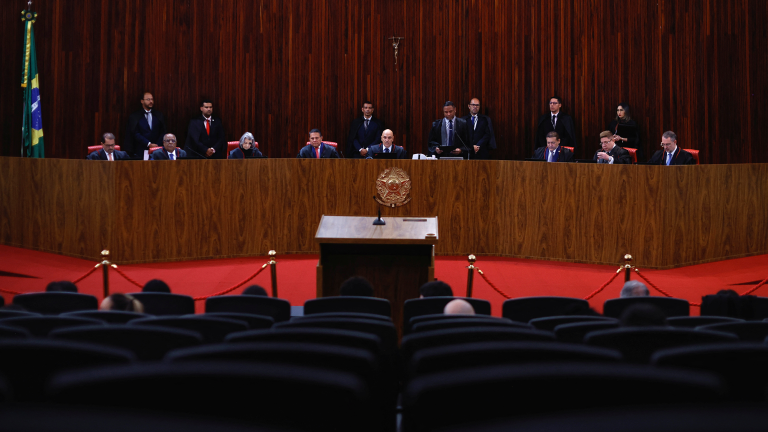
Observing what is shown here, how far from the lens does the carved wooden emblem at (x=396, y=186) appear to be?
28.7 ft

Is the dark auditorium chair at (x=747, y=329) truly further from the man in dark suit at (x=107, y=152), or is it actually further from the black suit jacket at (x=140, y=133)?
the black suit jacket at (x=140, y=133)

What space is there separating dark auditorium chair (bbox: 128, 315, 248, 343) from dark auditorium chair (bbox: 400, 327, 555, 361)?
2.23 feet

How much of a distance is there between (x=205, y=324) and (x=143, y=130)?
32.6 ft

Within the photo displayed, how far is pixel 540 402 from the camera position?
3.04 feet

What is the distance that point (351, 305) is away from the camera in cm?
386

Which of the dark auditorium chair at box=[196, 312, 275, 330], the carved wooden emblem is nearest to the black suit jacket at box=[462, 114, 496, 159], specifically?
the carved wooden emblem

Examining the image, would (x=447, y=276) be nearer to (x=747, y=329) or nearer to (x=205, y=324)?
(x=747, y=329)

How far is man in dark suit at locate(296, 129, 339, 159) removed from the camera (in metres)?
9.58

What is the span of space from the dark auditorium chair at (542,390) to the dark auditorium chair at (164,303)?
322cm

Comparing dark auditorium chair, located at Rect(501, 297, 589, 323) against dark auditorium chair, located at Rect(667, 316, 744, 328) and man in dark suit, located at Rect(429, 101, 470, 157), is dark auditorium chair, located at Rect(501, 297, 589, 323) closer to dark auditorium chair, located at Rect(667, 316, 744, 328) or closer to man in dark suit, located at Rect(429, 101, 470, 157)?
dark auditorium chair, located at Rect(667, 316, 744, 328)

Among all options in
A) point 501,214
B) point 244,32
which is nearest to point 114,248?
point 501,214

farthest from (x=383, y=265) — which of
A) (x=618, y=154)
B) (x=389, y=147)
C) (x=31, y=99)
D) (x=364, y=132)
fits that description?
(x=31, y=99)

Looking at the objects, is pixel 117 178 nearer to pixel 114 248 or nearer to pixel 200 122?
pixel 114 248

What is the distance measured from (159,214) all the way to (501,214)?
405cm
